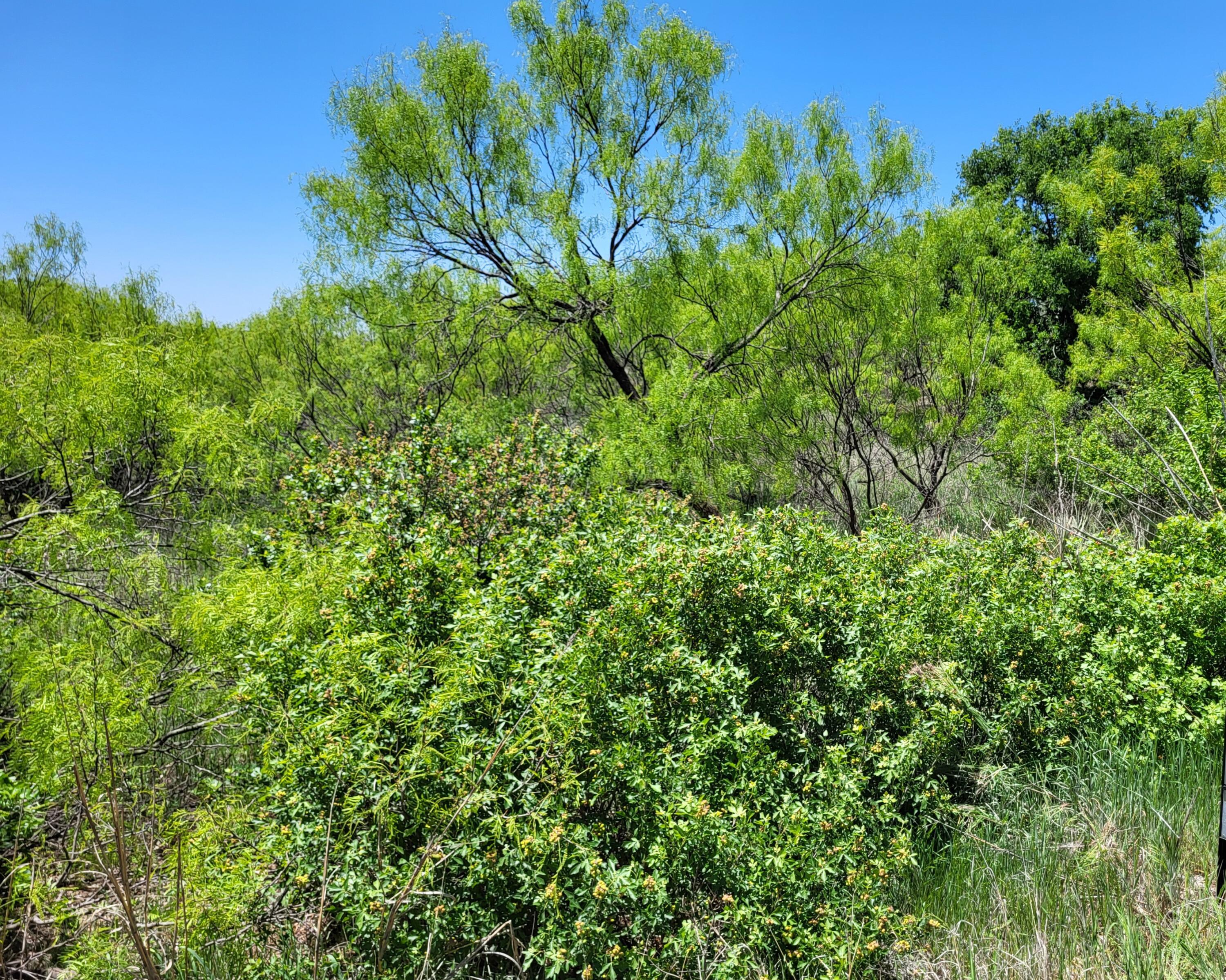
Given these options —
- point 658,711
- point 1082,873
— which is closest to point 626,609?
point 658,711

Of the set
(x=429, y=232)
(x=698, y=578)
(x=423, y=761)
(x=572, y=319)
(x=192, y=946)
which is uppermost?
(x=429, y=232)

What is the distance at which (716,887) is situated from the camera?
2842mm

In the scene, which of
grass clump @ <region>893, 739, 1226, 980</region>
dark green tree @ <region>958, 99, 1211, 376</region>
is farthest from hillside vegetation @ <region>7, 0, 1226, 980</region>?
dark green tree @ <region>958, 99, 1211, 376</region>

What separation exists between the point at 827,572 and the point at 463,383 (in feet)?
25.4

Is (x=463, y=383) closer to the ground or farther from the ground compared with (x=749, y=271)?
closer to the ground

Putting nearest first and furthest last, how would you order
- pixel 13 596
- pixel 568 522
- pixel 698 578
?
pixel 698 578 < pixel 13 596 < pixel 568 522

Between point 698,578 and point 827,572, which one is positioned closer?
point 698,578

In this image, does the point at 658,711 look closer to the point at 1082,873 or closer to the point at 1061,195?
the point at 1082,873

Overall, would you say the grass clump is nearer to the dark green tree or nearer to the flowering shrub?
the flowering shrub

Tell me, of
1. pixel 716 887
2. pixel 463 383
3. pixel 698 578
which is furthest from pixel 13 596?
pixel 463 383

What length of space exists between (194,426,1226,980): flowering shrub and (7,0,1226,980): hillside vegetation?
3cm

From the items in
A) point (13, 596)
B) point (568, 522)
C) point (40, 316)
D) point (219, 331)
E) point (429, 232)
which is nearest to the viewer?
point (13, 596)

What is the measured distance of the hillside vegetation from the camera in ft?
9.14

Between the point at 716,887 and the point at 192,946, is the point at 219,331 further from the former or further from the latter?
the point at 716,887
